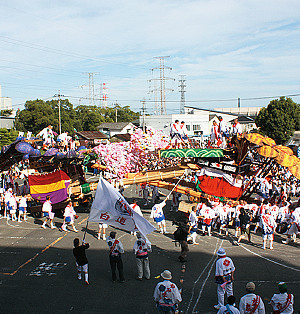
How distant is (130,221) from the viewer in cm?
1018

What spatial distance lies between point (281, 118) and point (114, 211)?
4140 centimetres

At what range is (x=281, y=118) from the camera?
153 feet

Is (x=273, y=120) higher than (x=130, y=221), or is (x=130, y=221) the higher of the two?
(x=273, y=120)

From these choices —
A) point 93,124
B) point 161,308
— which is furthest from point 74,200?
point 93,124

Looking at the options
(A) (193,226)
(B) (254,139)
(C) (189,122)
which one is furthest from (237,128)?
(C) (189,122)

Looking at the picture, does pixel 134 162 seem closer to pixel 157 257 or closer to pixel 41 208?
pixel 41 208

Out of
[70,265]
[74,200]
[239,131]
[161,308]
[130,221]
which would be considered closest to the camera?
[161,308]

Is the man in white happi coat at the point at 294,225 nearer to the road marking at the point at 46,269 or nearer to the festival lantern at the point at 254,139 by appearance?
the festival lantern at the point at 254,139

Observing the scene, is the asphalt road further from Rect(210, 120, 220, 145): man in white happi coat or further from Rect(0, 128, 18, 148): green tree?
Rect(0, 128, 18, 148): green tree

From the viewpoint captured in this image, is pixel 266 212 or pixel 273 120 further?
pixel 273 120

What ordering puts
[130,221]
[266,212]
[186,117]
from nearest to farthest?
[130,221] → [266,212] → [186,117]

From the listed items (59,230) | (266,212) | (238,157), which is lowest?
(59,230)

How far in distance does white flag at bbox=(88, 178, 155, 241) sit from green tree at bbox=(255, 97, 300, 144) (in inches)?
1592

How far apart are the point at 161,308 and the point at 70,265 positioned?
5.13 metres
